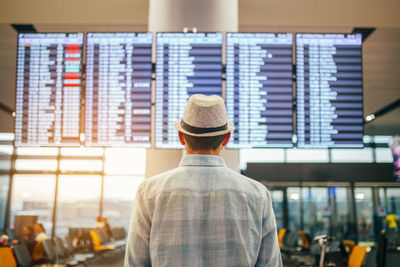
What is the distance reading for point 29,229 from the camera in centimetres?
1249

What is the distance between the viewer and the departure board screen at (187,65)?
3639 millimetres

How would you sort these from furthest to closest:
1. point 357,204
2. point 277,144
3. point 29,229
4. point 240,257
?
1. point 357,204
2. point 29,229
3. point 277,144
4. point 240,257

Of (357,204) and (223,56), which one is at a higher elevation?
(223,56)

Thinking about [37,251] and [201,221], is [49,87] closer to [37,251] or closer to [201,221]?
[201,221]

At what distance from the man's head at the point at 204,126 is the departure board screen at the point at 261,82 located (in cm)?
210

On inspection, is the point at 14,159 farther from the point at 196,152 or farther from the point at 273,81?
the point at 196,152

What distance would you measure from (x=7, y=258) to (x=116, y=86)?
4164mm

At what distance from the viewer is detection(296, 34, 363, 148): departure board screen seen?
3639mm

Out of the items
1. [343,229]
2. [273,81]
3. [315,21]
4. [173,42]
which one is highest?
[315,21]

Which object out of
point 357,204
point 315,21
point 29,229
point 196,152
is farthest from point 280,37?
point 357,204

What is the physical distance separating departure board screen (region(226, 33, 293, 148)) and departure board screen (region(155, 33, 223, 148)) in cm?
12

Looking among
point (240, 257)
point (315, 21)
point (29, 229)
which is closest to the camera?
point (240, 257)

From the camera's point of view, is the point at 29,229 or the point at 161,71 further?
the point at 29,229

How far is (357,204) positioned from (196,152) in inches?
568
